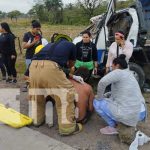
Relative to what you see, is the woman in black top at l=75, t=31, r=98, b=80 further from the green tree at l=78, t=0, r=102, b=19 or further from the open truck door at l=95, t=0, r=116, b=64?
→ the green tree at l=78, t=0, r=102, b=19

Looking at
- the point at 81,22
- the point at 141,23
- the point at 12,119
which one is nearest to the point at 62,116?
the point at 12,119

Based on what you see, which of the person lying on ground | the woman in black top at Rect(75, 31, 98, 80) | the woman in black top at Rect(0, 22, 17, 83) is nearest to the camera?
the person lying on ground

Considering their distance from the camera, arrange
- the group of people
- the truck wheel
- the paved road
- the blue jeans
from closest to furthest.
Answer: the paved road, the group of people, the blue jeans, the truck wheel

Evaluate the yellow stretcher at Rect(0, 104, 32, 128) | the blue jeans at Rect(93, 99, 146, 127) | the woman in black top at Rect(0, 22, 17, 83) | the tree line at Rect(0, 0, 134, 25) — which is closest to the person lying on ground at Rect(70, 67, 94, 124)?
the blue jeans at Rect(93, 99, 146, 127)

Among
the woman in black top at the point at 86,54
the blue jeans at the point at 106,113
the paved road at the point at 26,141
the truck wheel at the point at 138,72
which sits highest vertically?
the woman in black top at the point at 86,54

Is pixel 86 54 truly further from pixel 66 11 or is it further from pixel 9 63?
pixel 66 11

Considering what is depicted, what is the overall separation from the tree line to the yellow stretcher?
125 ft

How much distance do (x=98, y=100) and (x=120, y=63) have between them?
29.0 inches

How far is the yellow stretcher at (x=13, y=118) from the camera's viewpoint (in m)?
5.71

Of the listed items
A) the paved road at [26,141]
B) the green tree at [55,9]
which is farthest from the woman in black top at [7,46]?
the green tree at [55,9]

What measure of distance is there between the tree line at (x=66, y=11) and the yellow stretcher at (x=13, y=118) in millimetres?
37971

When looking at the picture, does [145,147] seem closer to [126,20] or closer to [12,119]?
[12,119]

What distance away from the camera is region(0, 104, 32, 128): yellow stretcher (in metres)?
5.71

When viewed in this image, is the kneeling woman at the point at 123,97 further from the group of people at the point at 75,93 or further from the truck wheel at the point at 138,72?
the truck wheel at the point at 138,72
